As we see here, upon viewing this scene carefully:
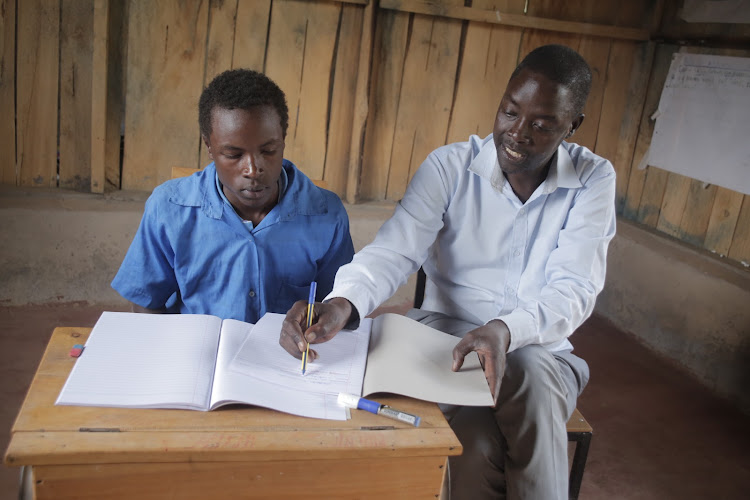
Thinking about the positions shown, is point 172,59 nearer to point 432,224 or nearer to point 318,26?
point 318,26

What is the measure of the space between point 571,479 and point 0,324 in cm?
294

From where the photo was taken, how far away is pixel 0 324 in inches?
132

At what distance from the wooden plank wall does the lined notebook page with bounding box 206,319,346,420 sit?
8.84ft

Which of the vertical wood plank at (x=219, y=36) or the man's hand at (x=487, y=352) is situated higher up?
the vertical wood plank at (x=219, y=36)

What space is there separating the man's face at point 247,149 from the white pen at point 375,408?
75 cm

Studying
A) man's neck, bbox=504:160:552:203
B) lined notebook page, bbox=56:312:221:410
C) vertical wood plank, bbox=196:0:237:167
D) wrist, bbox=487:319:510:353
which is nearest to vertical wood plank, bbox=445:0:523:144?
vertical wood plank, bbox=196:0:237:167

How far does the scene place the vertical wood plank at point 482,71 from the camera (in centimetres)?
397

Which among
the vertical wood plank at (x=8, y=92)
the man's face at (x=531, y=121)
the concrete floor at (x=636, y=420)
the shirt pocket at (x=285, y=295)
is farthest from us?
the vertical wood plank at (x=8, y=92)

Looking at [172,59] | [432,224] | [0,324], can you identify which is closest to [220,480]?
[432,224]

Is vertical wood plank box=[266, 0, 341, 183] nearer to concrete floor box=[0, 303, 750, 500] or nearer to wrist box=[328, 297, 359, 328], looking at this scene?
concrete floor box=[0, 303, 750, 500]

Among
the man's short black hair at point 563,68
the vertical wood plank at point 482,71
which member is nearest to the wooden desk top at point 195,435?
the man's short black hair at point 563,68

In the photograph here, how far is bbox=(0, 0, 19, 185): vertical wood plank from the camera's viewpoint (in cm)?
332

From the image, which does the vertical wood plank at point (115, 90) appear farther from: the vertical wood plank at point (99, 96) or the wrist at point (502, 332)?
the wrist at point (502, 332)

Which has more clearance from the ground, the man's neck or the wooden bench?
the man's neck
